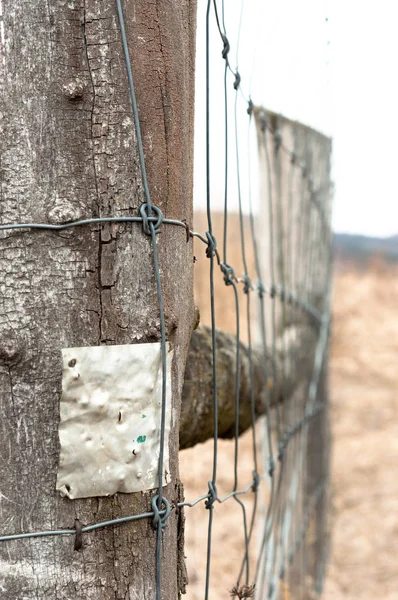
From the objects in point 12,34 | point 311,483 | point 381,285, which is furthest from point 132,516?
point 381,285

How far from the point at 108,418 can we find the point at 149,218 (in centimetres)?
27

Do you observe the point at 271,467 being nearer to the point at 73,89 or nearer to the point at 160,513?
the point at 160,513

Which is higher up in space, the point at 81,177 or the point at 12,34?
the point at 12,34

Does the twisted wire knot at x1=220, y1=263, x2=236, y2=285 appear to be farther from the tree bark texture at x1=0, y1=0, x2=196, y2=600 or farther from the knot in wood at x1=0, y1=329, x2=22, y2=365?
the knot in wood at x1=0, y1=329, x2=22, y2=365

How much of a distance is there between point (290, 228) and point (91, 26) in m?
2.36

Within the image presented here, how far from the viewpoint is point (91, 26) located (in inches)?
37.5

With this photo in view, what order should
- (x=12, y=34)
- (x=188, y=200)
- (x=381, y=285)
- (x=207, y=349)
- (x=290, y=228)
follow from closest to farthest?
1. (x=12, y=34)
2. (x=188, y=200)
3. (x=207, y=349)
4. (x=290, y=228)
5. (x=381, y=285)

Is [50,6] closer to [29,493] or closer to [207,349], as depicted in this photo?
[29,493]

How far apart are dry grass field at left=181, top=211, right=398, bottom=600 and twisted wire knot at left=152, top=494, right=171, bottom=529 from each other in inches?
51.5

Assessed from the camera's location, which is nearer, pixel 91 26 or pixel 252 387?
pixel 91 26

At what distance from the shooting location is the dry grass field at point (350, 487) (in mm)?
4457

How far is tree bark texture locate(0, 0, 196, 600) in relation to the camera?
3.05 feet

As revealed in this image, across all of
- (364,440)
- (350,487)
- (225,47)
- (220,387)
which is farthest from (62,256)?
(364,440)

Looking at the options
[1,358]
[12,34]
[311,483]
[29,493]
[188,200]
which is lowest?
[311,483]
